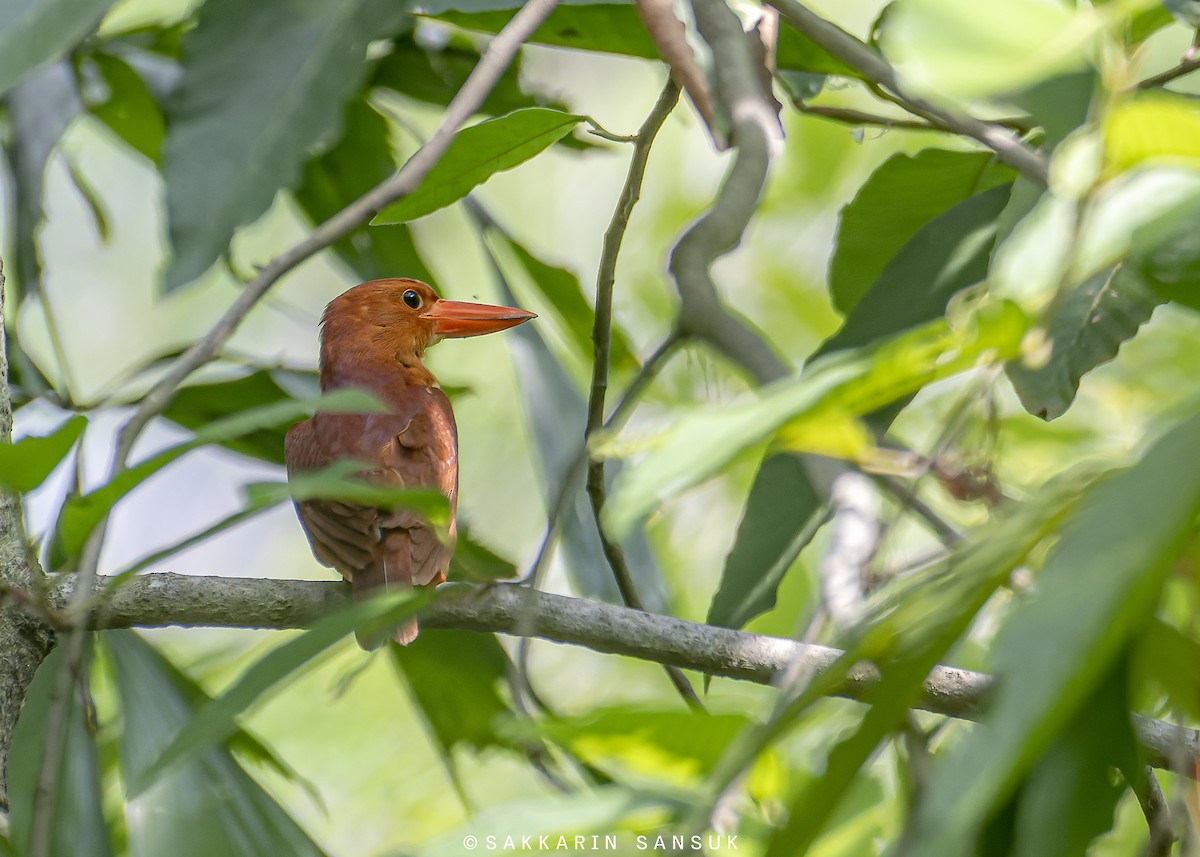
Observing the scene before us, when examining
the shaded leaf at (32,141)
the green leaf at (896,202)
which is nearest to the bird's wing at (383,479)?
the shaded leaf at (32,141)

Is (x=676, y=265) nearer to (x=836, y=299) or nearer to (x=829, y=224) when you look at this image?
(x=836, y=299)

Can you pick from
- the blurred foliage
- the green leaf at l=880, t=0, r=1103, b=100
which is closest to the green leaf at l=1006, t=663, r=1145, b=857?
the blurred foliage

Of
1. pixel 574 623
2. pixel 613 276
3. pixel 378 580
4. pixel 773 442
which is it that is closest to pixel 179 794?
pixel 378 580

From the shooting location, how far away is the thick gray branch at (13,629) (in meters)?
1.66

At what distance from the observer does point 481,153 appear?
59.1 inches

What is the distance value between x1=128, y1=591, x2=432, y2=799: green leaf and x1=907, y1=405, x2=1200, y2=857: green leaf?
429 millimetres

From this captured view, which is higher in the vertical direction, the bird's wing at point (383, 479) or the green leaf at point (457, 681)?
the bird's wing at point (383, 479)

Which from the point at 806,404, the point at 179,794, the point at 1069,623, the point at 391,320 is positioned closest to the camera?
the point at 1069,623

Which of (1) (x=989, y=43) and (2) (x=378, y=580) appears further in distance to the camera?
(2) (x=378, y=580)

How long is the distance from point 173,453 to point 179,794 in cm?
106

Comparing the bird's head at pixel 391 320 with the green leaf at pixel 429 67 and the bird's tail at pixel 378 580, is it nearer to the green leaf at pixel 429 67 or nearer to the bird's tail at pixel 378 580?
the green leaf at pixel 429 67

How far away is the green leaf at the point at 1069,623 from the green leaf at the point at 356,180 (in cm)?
217

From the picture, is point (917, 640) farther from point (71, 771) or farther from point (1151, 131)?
point (71, 771)

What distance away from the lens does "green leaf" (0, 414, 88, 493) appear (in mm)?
915
